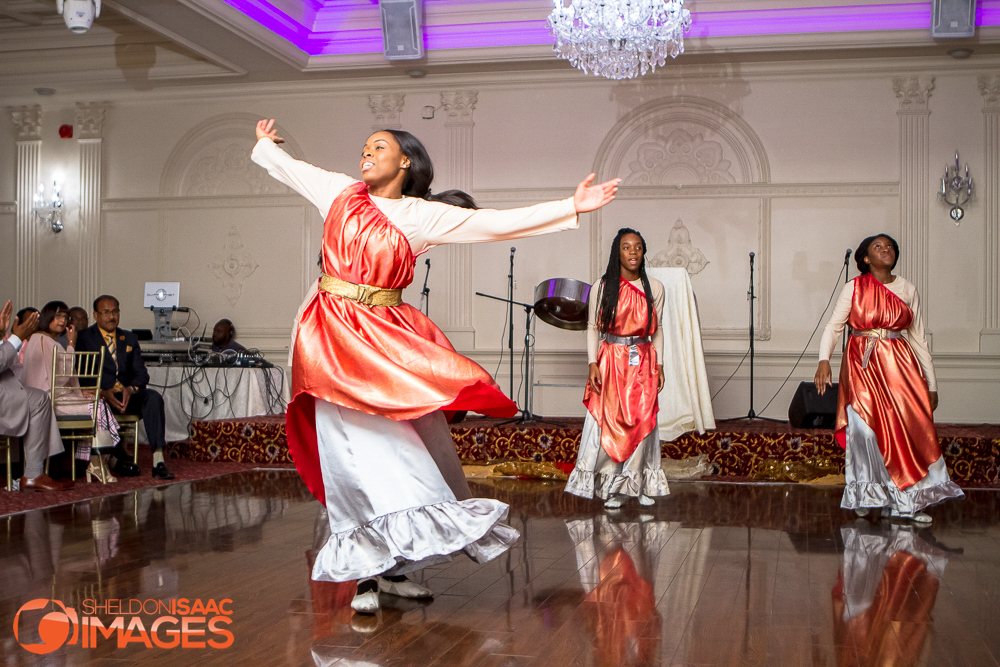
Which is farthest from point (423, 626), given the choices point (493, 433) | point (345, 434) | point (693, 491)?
point (493, 433)

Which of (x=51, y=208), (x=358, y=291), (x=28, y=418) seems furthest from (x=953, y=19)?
(x=51, y=208)

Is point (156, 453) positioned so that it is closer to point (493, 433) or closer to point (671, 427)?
point (493, 433)

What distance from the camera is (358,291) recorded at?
8.90ft

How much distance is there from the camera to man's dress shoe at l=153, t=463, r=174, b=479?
6000 millimetres

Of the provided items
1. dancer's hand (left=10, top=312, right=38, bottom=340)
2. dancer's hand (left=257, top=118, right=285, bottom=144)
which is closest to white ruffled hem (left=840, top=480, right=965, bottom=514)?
dancer's hand (left=257, top=118, right=285, bottom=144)

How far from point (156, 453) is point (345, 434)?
392cm

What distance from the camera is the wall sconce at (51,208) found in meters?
9.45

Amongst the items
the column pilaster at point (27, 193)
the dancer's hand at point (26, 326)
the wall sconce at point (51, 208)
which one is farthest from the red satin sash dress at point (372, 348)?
the column pilaster at point (27, 193)

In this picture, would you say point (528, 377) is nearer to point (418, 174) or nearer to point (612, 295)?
point (612, 295)

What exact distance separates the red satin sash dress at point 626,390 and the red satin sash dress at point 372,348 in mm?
2095

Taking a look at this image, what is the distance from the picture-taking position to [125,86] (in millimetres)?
9297

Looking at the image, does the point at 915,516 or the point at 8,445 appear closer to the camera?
the point at 915,516

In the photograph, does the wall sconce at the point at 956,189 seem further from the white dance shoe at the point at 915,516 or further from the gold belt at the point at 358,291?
the gold belt at the point at 358,291

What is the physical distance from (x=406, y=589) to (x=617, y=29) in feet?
16.0
